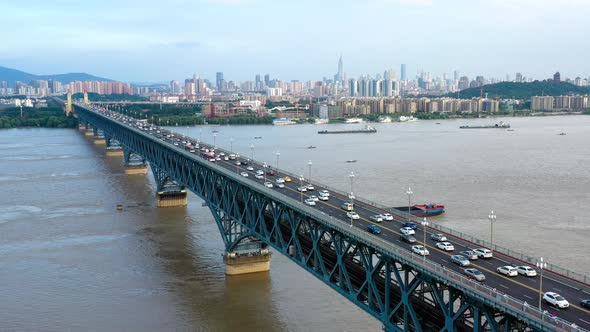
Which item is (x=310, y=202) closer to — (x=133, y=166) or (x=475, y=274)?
(x=475, y=274)

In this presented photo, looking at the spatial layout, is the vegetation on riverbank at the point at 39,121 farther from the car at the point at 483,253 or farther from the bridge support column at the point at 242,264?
the car at the point at 483,253

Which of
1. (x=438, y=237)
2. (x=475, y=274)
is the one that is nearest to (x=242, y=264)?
(x=438, y=237)

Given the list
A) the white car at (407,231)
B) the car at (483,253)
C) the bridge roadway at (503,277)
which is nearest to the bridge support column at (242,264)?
the bridge roadway at (503,277)

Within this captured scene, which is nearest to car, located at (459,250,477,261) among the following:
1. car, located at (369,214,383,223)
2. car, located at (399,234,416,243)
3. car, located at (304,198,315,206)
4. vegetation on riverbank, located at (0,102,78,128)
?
car, located at (399,234,416,243)

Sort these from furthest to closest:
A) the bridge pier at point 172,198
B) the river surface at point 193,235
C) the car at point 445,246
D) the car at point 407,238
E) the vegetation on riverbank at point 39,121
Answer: the vegetation on riverbank at point 39,121, the bridge pier at point 172,198, the river surface at point 193,235, the car at point 407,238, the car at point 445,246

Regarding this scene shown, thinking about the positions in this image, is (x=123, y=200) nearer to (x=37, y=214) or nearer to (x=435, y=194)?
(x=37, y=214)

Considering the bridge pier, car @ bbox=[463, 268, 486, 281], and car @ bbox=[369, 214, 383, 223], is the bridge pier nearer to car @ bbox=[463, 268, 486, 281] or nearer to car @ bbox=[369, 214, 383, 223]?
car @ bbox=[369, 214, 383, 223]

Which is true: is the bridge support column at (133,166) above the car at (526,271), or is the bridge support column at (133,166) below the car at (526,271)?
below
